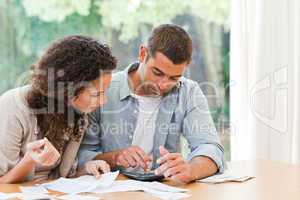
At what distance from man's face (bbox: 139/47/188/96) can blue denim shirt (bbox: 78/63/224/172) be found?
0.27 ft

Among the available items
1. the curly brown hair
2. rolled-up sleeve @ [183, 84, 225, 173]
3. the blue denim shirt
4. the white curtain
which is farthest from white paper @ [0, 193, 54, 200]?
the white curtain

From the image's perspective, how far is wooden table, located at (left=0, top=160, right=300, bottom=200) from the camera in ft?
5.35

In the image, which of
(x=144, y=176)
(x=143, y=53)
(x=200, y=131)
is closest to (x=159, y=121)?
(x=200, y=131)

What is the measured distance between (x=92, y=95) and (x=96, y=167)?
0.28m

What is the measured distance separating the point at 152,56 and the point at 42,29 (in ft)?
3.56

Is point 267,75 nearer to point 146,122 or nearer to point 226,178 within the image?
point 146,122

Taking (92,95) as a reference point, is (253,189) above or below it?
below

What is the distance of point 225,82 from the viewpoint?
327 centimetres

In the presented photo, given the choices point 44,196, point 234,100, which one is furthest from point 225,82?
point 44,196

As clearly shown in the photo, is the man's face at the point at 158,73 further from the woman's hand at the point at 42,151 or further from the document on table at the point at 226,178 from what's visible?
the woman's hand at the point at 42,151

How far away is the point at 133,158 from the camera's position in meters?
1.97

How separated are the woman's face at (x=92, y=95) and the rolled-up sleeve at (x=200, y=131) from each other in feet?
1.53

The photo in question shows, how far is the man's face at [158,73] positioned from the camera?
204 cm

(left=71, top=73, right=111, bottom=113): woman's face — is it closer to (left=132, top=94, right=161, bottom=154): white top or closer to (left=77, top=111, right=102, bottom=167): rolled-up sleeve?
(left=77, top=111, right=102, bottom=167): rolled-up sleeve
